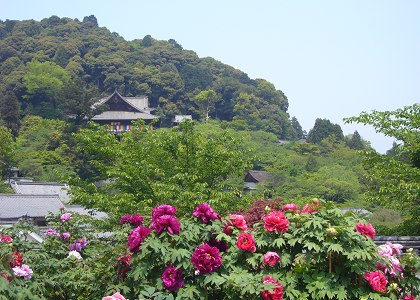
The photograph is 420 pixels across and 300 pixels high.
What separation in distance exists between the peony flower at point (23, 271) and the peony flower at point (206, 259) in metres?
1.13

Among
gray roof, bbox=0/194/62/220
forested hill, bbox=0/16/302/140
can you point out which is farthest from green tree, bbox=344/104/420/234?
forested hill, bbox=0/16/302/140

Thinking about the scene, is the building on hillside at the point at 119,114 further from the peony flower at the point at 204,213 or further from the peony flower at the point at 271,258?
the peony flower at the point at 271,258

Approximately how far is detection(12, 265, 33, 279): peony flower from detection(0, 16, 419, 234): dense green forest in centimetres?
528

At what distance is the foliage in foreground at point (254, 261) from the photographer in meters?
3.53

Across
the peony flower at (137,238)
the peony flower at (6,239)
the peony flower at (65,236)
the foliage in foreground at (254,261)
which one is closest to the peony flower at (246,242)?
the foliage in foreground at (254,261)

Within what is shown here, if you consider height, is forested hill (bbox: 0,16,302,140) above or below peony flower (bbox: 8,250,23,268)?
above

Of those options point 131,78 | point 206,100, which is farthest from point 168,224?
point 131,78

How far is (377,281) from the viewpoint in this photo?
3529 mm

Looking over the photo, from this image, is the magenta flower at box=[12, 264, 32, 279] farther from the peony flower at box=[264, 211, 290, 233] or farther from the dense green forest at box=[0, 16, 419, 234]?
the dense green forest at box=[0, 16, 419, 234]

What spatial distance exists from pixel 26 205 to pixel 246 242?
21660mm

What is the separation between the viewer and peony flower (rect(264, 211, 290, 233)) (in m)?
3.67

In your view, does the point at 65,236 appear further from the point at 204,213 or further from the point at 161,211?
the point at 204,213

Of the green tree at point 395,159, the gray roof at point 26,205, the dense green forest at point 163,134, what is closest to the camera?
the green tree at point 395,159

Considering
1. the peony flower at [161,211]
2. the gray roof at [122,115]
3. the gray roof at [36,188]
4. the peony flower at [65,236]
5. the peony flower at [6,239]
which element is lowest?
the gray roof at [36,188]
